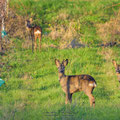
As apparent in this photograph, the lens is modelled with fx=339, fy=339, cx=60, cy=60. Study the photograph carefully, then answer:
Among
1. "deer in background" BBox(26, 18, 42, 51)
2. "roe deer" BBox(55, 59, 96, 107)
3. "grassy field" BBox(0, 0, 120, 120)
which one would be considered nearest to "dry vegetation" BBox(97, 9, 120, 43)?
"grassy field" BBox(0, 0, 120, 120)

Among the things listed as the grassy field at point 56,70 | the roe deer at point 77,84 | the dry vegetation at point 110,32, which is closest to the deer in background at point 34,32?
the grassy field at point 56,70

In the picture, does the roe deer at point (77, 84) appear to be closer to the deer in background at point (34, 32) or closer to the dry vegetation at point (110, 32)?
the deer in background at point (34, 32)

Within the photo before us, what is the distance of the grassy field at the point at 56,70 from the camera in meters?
6.91

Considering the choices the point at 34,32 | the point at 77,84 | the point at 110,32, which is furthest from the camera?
the point at 110,32

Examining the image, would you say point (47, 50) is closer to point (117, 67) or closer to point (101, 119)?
point (117, 67)

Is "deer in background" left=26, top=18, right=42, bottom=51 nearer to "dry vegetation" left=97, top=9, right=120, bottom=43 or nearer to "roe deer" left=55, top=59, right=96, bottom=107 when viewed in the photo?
"dry vegetation" left=97, top=9, right=120, bottom=43

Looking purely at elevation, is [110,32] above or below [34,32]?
above

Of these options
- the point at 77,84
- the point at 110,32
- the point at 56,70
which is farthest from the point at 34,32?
the point at 77,84

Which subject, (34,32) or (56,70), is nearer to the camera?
(56,70)

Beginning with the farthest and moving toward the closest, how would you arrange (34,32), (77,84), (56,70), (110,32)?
(110,32) → (34,32) → (56,70) → (77,84)

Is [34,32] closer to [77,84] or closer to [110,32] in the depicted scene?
[110,32]

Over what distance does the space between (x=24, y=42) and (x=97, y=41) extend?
408 centimetres

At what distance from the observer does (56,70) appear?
13.3 meters

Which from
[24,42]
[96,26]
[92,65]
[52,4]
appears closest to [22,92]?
[92,65]
